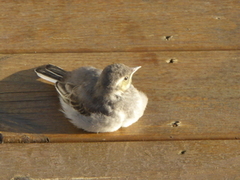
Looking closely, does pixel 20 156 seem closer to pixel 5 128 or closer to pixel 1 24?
pixel 5 128

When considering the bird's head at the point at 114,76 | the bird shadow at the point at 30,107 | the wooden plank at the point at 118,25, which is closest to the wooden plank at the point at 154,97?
the bird shadow at the point at 30,107

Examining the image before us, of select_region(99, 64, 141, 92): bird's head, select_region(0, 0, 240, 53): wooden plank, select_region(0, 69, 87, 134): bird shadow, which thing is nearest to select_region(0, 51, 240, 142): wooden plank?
select_region(0, 69, 87, 134): bird shadow

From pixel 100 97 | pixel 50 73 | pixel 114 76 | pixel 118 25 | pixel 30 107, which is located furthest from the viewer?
pixel 118 25

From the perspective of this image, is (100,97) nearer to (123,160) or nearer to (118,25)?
(123,160)

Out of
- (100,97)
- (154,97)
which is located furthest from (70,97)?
(154,97)

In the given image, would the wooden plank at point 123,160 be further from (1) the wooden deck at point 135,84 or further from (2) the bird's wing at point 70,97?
(2) the bird's wing at point 70,97

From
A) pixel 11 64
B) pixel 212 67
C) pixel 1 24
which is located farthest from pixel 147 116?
pixel 1 24
